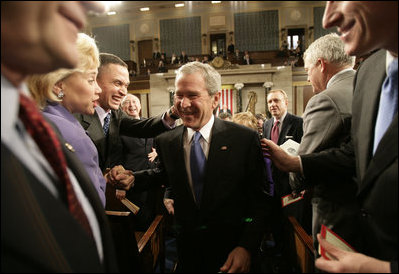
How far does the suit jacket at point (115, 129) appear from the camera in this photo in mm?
1705

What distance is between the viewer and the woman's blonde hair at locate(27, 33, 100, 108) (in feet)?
3.20

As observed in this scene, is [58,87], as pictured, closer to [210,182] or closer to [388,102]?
[210,182]

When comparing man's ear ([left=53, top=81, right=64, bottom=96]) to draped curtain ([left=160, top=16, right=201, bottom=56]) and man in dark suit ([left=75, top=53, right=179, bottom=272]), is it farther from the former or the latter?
draped curtain ([left=160, top=16, right=201, bottom=56])

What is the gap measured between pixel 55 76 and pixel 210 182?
2.51ft

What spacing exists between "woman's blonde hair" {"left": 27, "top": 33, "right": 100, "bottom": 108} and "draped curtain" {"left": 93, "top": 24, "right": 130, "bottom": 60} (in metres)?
15.9

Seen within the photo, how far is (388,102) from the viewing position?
0.88m

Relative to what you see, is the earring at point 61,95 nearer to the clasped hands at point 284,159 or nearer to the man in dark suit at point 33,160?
the man in dark suit at point 33,160

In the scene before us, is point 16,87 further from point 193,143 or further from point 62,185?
point 193,143

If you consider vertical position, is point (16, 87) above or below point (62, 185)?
above

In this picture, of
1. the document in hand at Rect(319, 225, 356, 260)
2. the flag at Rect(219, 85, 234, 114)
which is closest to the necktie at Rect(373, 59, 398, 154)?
the document in hand at Rect(319, 225, 356, 260)

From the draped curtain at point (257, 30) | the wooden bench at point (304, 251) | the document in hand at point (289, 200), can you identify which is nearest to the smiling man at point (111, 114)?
the document in hand at point (289, 200)

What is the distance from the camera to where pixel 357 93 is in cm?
108

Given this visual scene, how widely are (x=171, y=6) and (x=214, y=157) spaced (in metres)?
Result: 16.2

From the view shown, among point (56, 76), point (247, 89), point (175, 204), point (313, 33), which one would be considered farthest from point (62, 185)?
point (313, 33)
